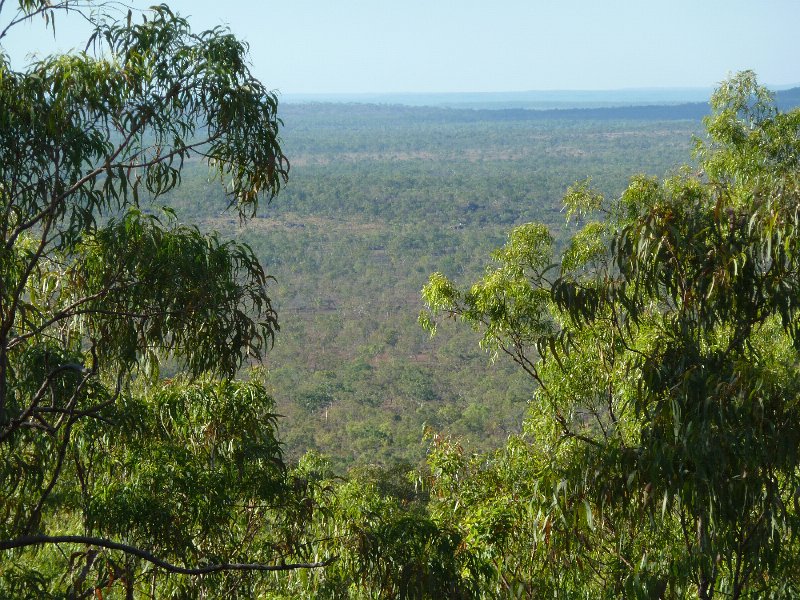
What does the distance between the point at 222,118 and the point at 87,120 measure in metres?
0.45

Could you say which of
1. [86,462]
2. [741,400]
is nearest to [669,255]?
[741,400]

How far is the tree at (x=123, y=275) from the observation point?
121 inches

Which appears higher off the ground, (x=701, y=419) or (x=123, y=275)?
(x=123, y=275)

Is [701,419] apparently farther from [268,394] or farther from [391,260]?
[391,260]

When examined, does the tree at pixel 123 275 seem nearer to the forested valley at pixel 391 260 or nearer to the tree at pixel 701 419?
the forested valley at pixel 391 260

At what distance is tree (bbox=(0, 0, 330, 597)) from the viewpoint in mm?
3074

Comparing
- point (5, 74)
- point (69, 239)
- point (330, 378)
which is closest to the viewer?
point (5, 74)

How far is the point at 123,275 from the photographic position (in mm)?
3254

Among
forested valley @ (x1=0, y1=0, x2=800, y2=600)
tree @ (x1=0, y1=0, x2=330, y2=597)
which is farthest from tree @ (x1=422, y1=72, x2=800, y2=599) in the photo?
tree @ (x1=0, y1=0, x2=330, y2=597)

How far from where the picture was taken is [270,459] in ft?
12.4

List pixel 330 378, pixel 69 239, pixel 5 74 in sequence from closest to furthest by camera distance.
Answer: pixel 5 74, pixel 69 239, pixel 330 378

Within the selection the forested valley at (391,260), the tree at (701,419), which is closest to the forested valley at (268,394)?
the tree at (701,419)

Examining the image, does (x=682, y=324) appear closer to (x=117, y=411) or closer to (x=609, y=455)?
(x=609, y=455)

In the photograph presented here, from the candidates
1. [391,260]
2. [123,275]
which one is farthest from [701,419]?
[391,260]
